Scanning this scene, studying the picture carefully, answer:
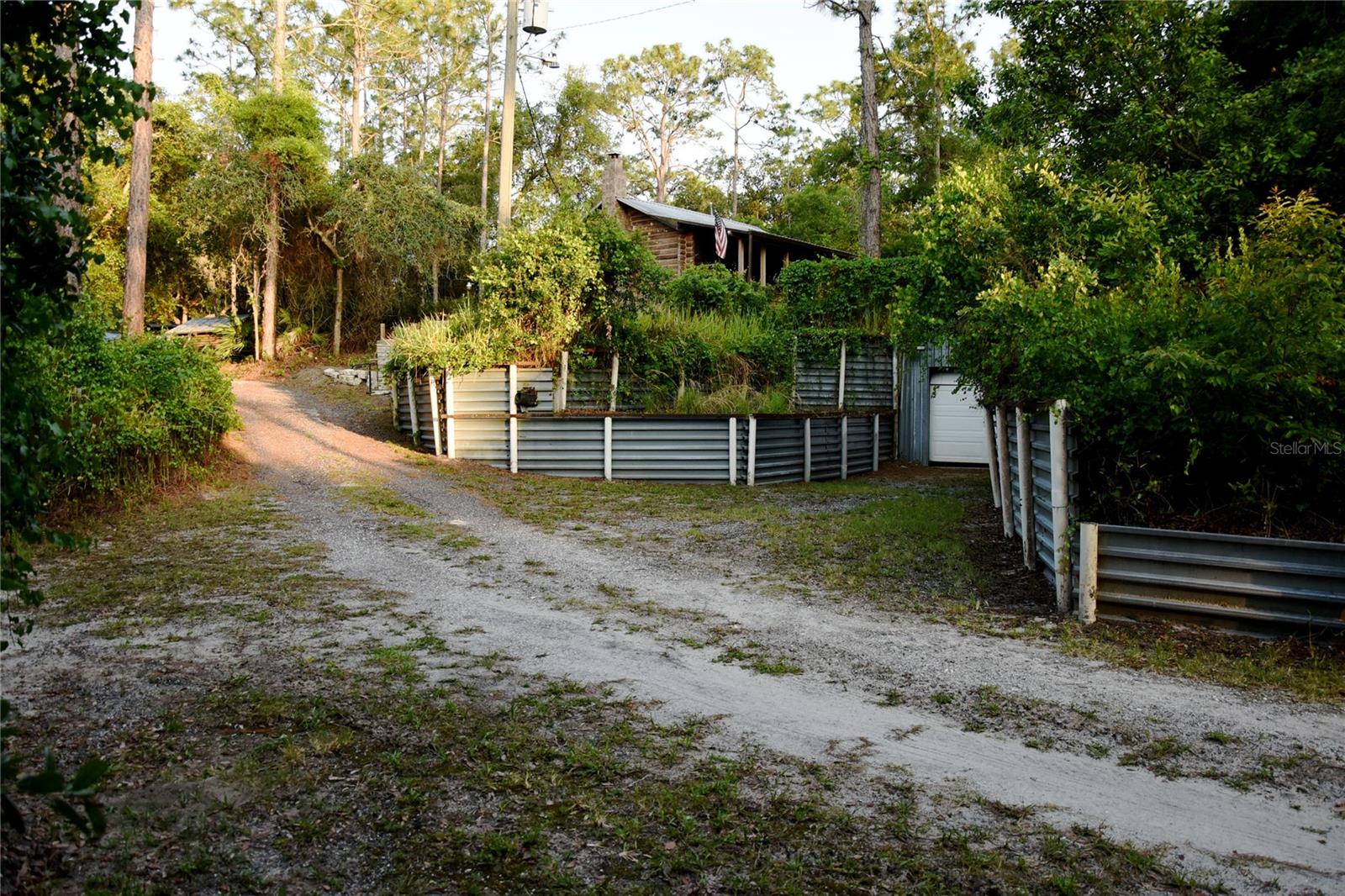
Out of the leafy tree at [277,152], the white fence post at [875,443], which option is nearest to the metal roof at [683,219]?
the leafy tree at [277,152]

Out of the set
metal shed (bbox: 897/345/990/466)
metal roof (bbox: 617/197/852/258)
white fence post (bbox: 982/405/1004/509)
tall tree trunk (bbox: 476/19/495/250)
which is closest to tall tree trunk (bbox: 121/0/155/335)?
metal roof (bbox: 617/197/852/258)

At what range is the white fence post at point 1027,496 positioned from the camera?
8.14m

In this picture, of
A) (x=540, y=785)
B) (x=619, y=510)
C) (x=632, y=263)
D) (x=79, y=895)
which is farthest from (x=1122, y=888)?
(x=632, y=263)

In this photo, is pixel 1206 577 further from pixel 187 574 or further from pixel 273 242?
pixel 273 242

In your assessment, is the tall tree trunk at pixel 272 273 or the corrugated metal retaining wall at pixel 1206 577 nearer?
the corrugated metal retaining wall at pixel 1206 577

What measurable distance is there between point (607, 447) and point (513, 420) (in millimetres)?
1708

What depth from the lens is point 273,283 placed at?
89.9 feet

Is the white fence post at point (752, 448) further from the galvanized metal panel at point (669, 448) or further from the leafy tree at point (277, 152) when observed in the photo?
the leafy tree at point (277, 152)

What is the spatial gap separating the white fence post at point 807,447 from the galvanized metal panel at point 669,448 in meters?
1.82

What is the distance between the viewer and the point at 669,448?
14.8 metres

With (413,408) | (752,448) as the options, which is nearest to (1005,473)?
(752,448)

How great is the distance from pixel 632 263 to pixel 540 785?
13855mm

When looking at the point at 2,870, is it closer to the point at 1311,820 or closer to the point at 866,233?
the point at 1311,820

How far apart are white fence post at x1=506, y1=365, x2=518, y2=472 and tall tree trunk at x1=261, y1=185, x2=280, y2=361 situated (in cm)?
1574
